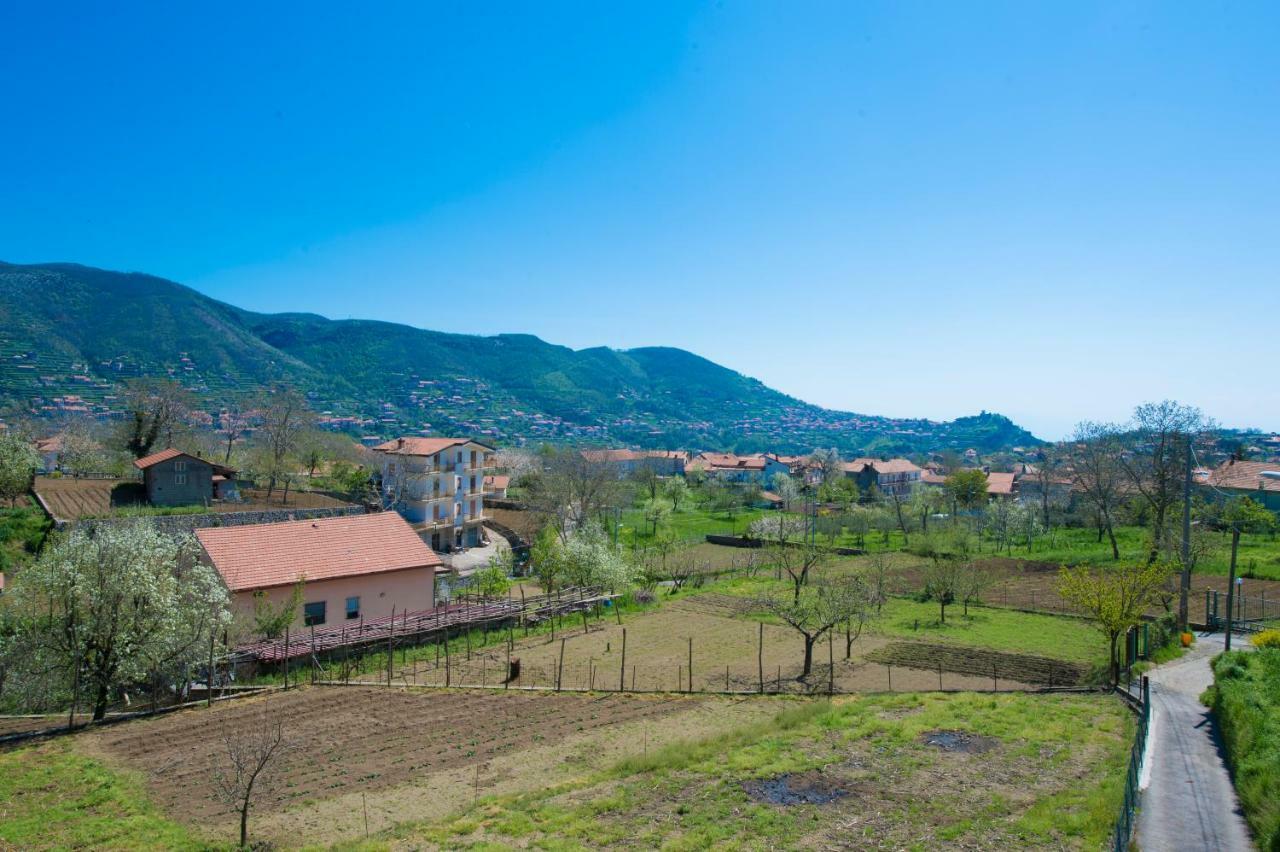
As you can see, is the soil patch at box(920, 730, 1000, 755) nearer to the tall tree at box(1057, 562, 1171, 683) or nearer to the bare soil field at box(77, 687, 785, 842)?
the bare soil field at box(77, 687, 785, 842)

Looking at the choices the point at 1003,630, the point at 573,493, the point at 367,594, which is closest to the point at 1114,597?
the point at 1003,630

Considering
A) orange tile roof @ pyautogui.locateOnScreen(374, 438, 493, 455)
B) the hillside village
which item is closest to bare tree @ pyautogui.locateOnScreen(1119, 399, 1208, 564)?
the hillside village

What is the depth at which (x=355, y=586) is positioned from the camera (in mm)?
33000

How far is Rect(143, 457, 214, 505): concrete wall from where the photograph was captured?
152 feet

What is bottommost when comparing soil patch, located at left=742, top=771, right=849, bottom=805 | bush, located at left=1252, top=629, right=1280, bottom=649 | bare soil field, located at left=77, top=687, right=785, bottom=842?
bare soil field, located at left=77, top=687, right=785, bottom=842

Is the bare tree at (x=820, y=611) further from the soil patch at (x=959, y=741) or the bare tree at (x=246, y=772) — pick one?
the bare tree at (x=246, y=772)

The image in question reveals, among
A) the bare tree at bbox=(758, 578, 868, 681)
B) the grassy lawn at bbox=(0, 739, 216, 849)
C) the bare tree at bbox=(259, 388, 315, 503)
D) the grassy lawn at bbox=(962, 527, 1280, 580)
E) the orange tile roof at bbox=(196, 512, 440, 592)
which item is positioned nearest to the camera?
the grassy lawn at bbox=(0, 739, 216, 849)

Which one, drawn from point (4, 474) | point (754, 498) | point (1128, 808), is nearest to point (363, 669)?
point (1128, 808)

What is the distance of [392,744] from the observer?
19.7 meters

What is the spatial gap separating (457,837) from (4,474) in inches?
1649

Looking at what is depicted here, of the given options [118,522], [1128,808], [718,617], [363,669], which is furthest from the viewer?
[718,617]

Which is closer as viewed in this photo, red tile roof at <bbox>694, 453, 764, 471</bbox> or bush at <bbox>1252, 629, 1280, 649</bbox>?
bush at <bbox>1252, 629, 1280, 649</bbox>

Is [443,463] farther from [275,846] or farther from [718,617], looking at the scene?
[275,846]

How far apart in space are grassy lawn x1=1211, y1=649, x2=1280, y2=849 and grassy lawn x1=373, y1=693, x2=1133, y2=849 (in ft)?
7.05
